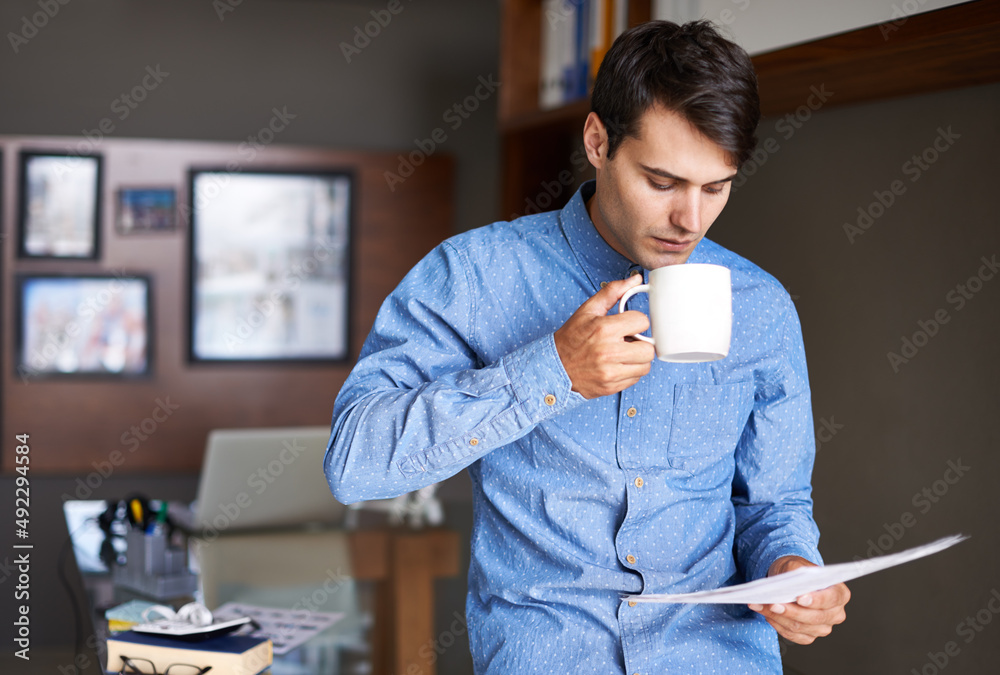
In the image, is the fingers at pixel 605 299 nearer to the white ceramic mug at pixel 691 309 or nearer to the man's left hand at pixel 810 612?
the white ceramic mug at pixel 691 309

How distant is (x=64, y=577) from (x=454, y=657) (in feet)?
3.87

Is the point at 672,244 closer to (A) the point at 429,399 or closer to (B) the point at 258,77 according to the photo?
(A) the point at 429,399

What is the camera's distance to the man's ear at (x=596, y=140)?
125 centimetres

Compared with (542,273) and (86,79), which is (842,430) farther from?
(86,79)

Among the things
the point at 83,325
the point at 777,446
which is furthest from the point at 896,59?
the point at 83,325

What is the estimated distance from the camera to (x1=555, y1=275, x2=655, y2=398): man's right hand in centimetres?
101

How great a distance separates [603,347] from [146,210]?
3.19 meters

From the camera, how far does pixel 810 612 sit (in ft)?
3.60

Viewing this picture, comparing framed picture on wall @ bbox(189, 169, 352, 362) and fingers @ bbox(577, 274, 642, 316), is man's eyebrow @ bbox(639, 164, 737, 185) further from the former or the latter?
framed picture on wall @ bbox(189, 169, 352, 362)

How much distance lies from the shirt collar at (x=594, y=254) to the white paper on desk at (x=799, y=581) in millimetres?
480

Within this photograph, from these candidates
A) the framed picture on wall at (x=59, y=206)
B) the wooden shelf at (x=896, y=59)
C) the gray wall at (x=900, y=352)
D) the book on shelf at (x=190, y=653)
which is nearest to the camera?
the wooden shelf at (x=896, y=59)

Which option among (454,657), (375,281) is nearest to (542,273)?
(454,657)

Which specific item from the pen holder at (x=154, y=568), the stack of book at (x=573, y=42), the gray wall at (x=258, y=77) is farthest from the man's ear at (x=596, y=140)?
the gray wall at (x=258, y=77)

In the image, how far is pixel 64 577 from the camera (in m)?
2.34
